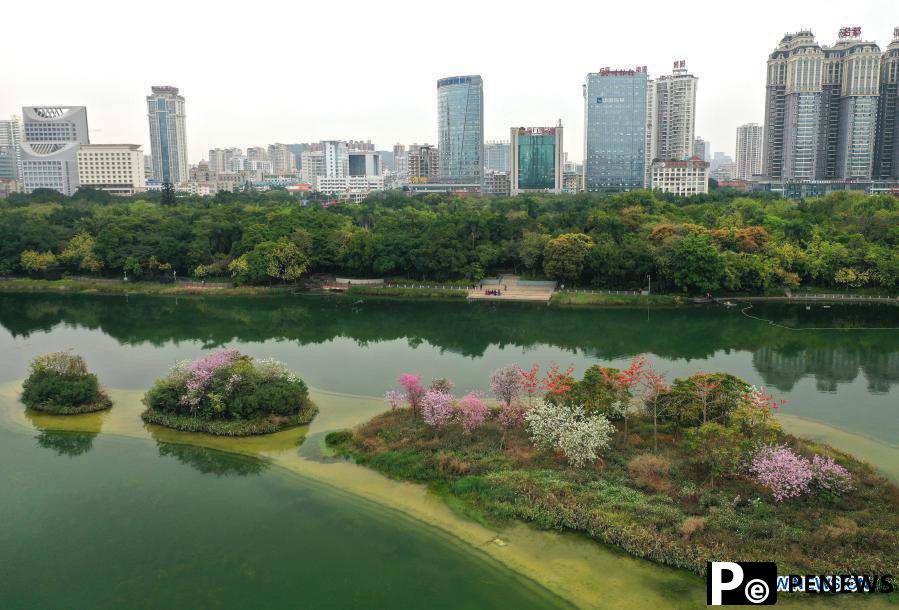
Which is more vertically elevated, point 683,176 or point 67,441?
point 683,176

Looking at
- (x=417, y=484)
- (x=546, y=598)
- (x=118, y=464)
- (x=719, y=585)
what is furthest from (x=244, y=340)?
(x=719, y=585)

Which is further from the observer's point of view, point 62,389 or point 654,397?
point 62,389

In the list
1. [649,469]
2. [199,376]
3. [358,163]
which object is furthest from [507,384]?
[358,163]

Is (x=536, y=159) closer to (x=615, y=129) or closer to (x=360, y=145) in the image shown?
(x=615, y=129)

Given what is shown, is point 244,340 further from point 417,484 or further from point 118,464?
point 417,484

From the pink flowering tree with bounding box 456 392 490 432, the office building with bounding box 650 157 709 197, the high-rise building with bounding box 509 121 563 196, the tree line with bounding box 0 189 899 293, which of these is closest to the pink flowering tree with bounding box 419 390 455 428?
the pink flowering tree with bounding box 456 392 490 432

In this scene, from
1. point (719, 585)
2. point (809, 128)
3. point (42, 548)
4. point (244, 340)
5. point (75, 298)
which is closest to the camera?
point (719, 585)

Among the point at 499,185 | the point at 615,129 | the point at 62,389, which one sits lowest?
the point at 62,389

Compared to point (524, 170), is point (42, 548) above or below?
below
